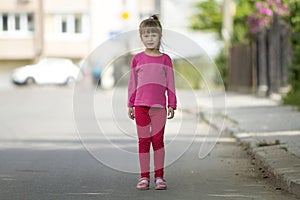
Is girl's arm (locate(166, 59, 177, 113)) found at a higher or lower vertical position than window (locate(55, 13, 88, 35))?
higher

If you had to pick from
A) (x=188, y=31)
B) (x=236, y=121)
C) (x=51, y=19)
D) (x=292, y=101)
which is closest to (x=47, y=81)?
(x=188, y=31)

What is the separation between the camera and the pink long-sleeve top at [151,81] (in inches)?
366

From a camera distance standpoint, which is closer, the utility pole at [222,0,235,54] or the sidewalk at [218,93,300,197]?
the sidewalk at [218,93,300,197]

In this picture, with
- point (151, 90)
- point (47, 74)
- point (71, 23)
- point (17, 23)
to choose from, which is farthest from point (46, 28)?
point (151, 90)

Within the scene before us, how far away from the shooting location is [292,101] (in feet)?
75.6

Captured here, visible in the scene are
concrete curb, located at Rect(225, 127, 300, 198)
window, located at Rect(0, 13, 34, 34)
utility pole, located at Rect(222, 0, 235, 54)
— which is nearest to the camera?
concrete curb, located at Rect(225, 127, 300, 198)

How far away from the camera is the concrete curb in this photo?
902 cm

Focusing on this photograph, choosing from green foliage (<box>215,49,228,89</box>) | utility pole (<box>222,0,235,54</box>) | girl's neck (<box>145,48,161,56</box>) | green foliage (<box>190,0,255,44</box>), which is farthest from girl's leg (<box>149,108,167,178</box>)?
green foliage (<box>190,0,255,44</box>)

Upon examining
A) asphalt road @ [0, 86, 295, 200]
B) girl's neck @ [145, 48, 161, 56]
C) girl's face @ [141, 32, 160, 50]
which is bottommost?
asphalt road @ [0, 86, 295, 200]

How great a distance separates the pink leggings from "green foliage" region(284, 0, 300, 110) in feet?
42.8

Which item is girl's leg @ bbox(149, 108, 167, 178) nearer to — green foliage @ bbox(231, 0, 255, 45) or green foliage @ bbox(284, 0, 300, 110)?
green foliage @ bbox(284, 0, 300, 110)

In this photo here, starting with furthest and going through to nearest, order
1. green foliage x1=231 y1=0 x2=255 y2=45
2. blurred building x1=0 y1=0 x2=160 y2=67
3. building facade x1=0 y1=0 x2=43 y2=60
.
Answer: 1. building facade x1=0 y1=0 x2=43 y2=60
2. blurred building x1=0 y1=0 x2=160 y2=67
3. green foliage x1=231 y1=0 x2=255 y2=45

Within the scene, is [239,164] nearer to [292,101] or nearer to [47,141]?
[47,141]

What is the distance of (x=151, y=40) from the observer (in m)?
9.29
